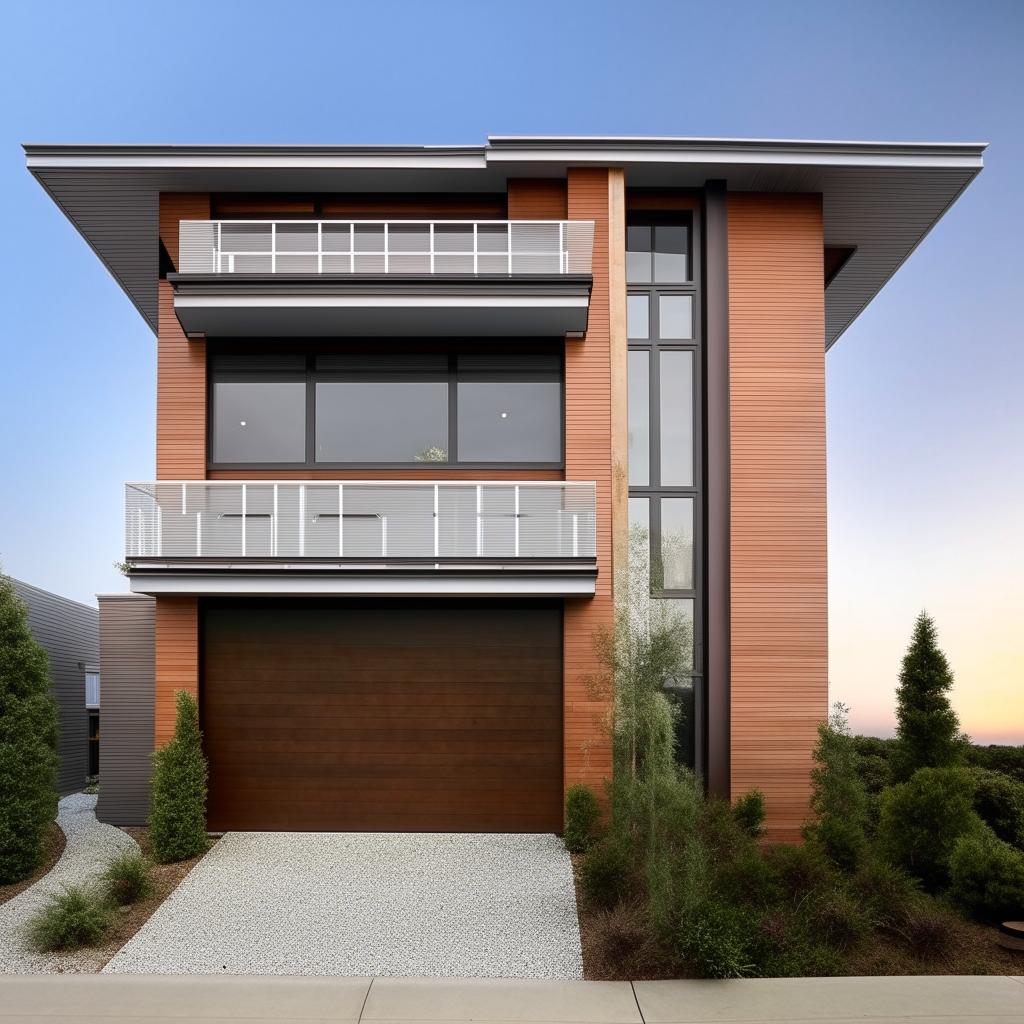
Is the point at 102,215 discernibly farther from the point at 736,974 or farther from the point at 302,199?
the point at 736,974

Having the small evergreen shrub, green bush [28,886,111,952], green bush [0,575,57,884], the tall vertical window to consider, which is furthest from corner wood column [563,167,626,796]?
green bush [0,575,57,884]

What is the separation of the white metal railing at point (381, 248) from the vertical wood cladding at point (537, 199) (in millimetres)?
469

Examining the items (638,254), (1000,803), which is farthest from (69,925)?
(1000,803)

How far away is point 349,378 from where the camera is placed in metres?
13.6

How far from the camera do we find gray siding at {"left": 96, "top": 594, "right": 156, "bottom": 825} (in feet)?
45.4

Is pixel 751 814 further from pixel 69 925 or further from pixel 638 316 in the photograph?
pixel 69 925

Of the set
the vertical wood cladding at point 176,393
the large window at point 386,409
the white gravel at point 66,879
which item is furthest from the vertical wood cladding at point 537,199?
the white gravel at point 66,879

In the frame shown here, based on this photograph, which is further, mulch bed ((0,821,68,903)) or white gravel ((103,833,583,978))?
mulch bed ((0,821,68,903))

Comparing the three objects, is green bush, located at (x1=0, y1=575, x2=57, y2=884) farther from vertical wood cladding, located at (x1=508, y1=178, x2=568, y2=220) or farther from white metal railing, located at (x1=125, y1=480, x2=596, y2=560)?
vertical wood cladding, located at (x1=508, y1=178, x2=568, y2=220)

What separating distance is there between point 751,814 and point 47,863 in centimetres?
946

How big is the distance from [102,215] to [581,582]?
31.3ft

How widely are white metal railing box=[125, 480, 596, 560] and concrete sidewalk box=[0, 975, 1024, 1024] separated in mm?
5547

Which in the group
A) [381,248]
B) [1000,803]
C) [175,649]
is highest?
[381,248]

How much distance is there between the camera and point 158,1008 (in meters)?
7.57
